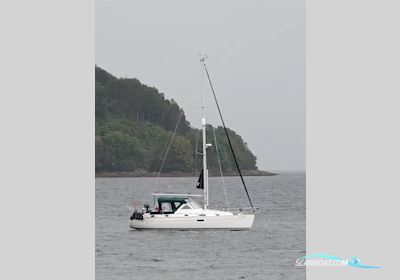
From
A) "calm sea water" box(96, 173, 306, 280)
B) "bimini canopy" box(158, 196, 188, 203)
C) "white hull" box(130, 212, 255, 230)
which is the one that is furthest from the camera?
"bimini canopy" box(158, 196, 188, 203)

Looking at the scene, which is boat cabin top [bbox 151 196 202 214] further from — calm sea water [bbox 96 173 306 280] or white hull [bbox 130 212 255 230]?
calm sea water [bbox 96 173 306 280]

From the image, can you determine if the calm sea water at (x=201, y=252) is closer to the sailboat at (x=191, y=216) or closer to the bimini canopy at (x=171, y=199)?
the sailboat at (x=191, y=216)

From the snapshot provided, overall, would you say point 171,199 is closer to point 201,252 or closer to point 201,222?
point 201,222

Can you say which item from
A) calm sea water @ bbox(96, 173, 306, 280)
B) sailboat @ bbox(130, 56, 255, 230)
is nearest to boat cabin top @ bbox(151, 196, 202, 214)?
Result: sailboat @ bbox(130, 56, 255, 230)

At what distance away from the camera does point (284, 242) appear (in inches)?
2302

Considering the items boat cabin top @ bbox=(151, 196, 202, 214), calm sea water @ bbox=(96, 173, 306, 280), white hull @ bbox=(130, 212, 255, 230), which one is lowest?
calm sea water @ bbox=(96, 173, 306, 280)

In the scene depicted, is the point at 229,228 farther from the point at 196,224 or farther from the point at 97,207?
the point at 97,207

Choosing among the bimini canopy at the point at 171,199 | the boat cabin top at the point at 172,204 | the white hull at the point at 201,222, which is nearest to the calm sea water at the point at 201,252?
the white hull at the point at 201,222

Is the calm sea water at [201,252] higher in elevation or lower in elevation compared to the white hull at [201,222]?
lower

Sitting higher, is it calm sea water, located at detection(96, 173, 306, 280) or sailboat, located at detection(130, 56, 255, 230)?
sailboat, located at detection(130, 56, 255, 230)

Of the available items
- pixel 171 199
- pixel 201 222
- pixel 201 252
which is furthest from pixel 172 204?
pixel 201 252

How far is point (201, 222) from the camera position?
6212 centimetres

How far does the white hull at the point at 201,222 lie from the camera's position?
204 ft

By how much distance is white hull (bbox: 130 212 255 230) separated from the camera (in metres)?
62.0
